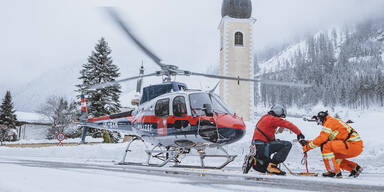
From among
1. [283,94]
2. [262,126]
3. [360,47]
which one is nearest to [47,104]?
[262,126]

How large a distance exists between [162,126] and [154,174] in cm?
298

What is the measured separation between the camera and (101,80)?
29.8 m

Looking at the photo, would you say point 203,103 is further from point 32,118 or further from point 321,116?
point 32,118

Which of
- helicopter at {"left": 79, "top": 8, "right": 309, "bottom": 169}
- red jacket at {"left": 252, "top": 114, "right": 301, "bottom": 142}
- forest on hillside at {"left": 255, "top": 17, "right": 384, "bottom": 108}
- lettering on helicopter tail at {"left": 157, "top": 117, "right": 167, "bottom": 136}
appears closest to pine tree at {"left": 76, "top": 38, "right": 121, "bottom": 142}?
helicopter at {"left": 79, "top": 8, "right": 309, "bottom": 169}

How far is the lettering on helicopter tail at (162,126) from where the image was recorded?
8.45 meters

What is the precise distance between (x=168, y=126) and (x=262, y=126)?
9.95ft

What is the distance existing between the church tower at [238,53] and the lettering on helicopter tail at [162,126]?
21.9m


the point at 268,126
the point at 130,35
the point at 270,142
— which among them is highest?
the point at 130,35

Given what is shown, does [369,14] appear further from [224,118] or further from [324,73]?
[224,118]

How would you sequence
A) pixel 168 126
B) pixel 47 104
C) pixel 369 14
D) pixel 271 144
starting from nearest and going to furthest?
pixel 271 144, pixel 168 126, pixel 47 104, pixel 369 14

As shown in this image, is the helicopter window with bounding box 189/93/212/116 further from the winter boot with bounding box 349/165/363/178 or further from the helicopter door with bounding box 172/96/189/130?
the winter boot with bounding box 349/165/363/178

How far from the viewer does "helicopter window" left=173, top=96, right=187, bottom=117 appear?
8062mm

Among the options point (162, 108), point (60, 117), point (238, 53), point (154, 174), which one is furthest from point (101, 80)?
point (154, 174)

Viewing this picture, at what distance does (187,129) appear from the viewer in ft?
25.9
